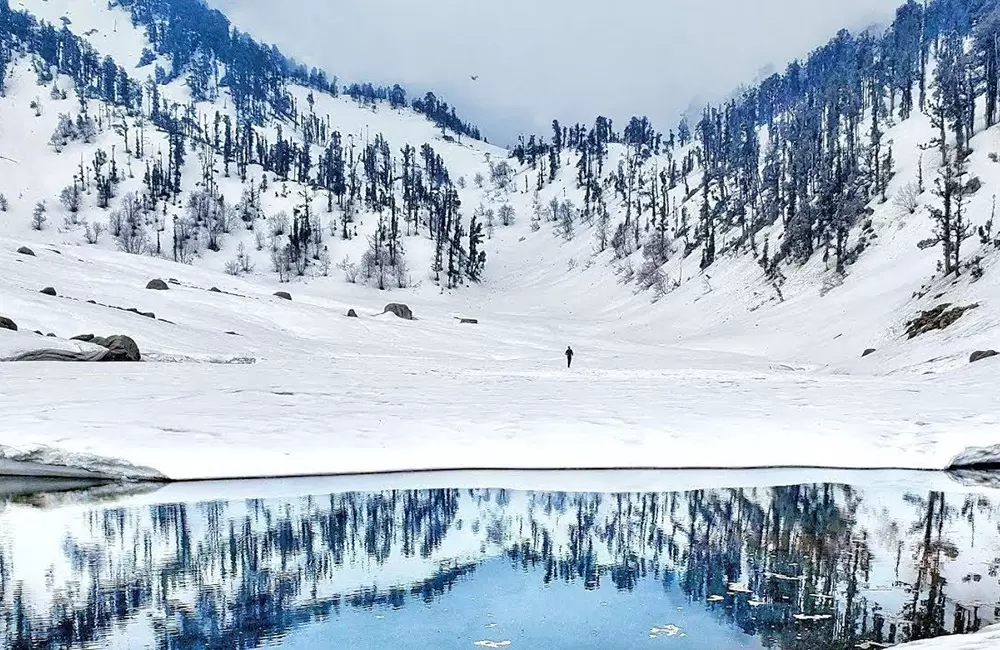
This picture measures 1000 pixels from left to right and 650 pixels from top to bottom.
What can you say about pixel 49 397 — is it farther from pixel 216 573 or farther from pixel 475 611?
pixel 475 611

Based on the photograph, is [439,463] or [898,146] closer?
[439,463]

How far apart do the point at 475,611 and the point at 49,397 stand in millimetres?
12809

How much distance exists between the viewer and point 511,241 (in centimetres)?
16838

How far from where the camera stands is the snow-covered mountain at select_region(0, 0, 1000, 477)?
1540 centimetres

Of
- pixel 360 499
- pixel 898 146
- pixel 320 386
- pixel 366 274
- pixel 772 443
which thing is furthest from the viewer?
pixel 366 274

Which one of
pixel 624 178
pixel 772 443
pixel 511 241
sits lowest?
pixel 772 443

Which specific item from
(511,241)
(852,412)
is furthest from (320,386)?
(511,241)

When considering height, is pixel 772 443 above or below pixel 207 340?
below

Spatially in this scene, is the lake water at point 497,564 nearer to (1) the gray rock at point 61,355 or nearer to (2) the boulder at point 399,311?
(1) the gray rock at point 61,355

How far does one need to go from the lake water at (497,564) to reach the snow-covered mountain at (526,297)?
5.07ft

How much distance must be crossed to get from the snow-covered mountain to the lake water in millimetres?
1546

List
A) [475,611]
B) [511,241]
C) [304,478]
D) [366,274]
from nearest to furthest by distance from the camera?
1. [475,611]
2. [304,478]
3. [366,274]
4. [511,241]

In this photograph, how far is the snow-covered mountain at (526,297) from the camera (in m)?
15.4

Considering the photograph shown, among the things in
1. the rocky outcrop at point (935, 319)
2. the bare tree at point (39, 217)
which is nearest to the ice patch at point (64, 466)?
the rocky outcrop at point (935, 319)
